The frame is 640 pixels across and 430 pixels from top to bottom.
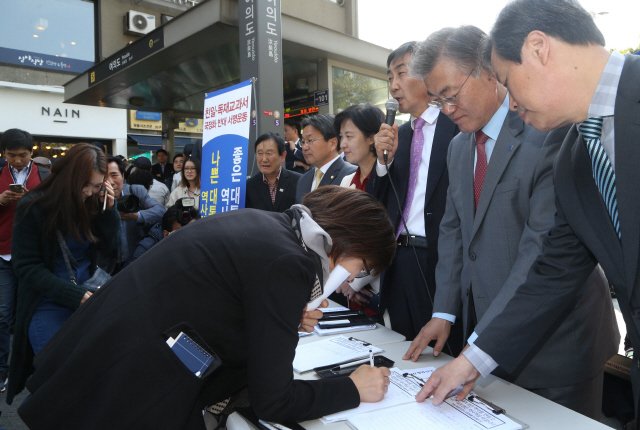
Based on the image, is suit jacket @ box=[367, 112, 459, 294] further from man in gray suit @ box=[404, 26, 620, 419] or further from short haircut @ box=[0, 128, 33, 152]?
short haircut @ box=[0, 128, 33, 152]

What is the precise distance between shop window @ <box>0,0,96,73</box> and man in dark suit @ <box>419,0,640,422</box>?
45.2ft

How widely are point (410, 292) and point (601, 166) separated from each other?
102 cm

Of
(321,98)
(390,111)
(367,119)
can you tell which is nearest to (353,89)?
(321,98)

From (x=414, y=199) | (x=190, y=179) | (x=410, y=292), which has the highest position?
(x=190, y=179)

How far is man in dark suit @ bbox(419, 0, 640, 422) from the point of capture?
928 millimetres

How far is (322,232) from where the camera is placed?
1099 mm

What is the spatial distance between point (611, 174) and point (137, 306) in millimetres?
1106

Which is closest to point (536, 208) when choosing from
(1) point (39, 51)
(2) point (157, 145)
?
(1) point (39, 51)

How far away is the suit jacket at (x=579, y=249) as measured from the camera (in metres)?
0.90

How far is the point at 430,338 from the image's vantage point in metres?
1.46

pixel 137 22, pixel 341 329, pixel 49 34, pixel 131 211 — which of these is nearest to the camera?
pixel 341 329

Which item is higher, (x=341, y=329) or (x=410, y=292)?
(x=410, y=292)

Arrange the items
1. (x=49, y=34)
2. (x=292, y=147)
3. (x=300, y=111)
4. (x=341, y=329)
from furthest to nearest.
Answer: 1. (x=49, y=34)
2. (x=300, y=111)
3. (x=292, y=147)
4. (x=341, y=329)

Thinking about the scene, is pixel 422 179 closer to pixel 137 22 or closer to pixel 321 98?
pixel 321 98
